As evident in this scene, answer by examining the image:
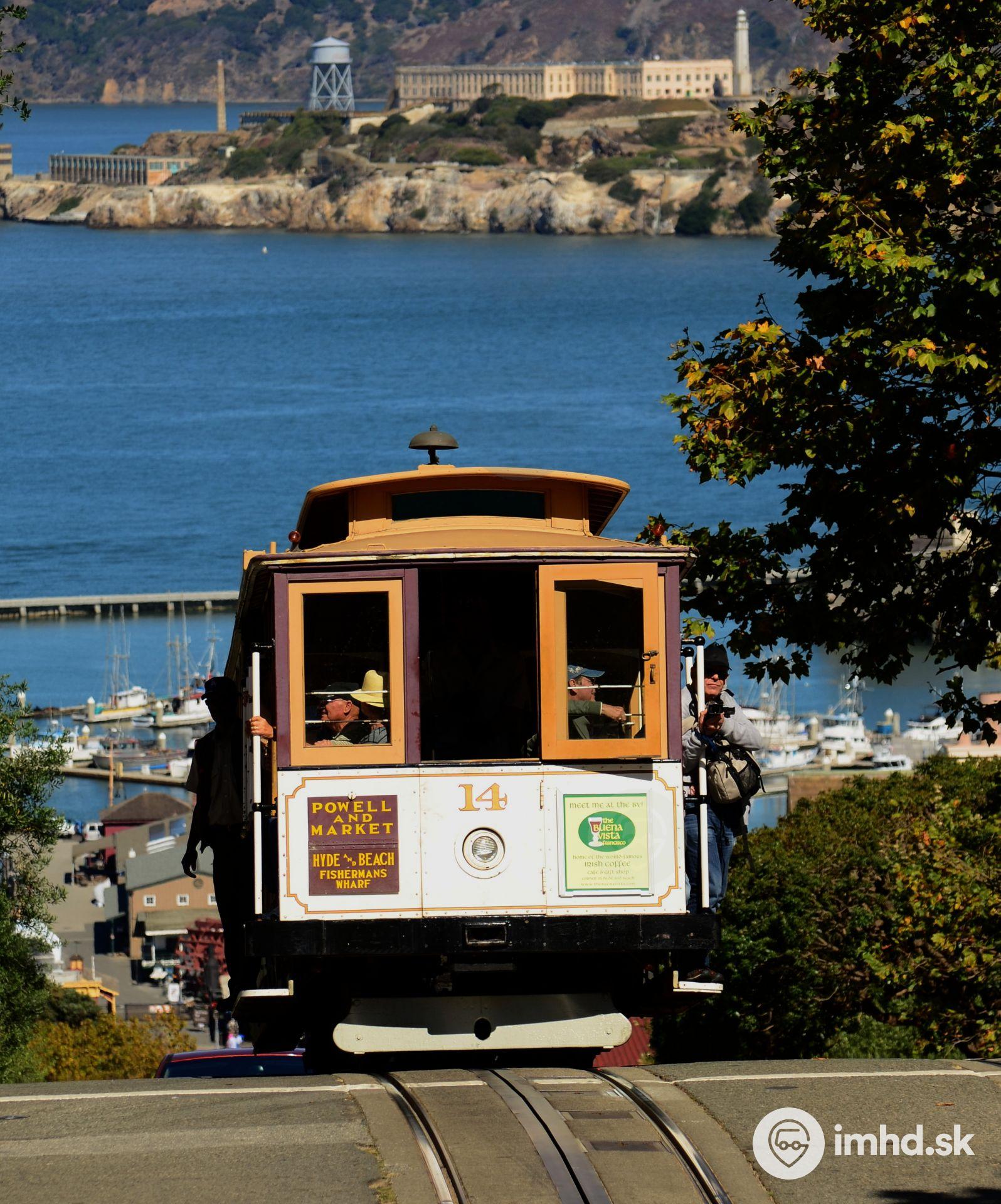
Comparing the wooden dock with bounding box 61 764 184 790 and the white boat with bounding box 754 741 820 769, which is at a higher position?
the white boat with bounding box 754 741 820 769

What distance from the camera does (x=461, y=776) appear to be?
12352 millimetres

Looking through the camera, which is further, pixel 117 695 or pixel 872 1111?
pixel 117 695

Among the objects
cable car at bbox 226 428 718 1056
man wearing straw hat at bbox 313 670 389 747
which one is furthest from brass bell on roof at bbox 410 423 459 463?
man wearing straw hat at bbox 313 670 389 747

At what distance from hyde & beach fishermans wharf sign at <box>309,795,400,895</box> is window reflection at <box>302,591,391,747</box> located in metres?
0.36

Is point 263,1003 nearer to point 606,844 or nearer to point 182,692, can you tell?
point 606,844

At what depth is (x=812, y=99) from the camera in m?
17.2

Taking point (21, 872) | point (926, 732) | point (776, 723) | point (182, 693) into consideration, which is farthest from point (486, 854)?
point (182, 693)

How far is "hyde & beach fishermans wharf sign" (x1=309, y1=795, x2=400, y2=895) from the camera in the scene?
1225 centimetres

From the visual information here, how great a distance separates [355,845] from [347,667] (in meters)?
1.04

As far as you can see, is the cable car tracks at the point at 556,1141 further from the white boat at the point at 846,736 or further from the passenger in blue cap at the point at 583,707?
the white boat at the point at 846,736

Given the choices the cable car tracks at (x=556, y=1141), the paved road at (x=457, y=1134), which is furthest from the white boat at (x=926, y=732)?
the cable car tracks at (x=556, y=1141)

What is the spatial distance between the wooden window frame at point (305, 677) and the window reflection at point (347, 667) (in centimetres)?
4

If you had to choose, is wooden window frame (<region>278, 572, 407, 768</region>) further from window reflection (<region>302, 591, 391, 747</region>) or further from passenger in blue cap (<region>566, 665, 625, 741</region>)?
passenger in blue cap (<region>566, 665, 625, 741</region>)

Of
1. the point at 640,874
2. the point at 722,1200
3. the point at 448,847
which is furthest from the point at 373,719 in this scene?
the point at 722,1200
